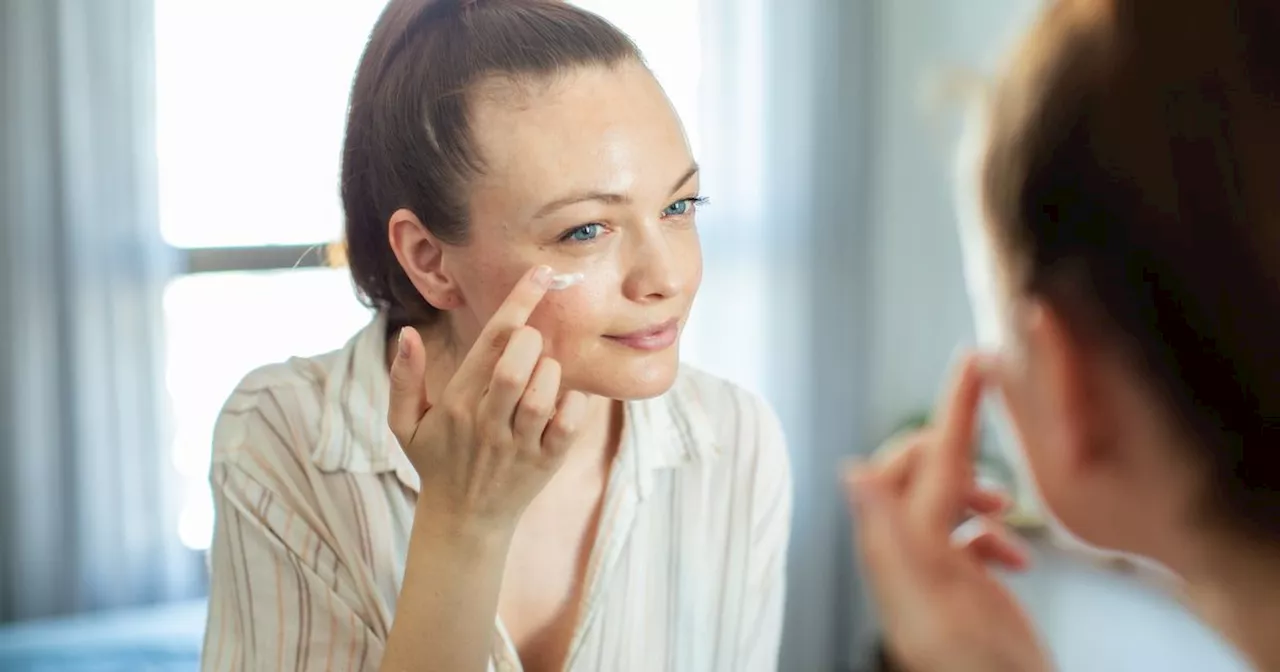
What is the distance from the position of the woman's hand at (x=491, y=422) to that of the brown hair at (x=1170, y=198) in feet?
1.06

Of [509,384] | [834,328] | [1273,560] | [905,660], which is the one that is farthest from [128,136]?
[1273,560]

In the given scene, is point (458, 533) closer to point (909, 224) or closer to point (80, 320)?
point (80, 320)

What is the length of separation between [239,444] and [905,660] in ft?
1.69

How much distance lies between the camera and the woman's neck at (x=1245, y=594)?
41 centimetres

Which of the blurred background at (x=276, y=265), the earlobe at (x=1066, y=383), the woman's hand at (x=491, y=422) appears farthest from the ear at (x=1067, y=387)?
the blurred background at (x=276, y=265)

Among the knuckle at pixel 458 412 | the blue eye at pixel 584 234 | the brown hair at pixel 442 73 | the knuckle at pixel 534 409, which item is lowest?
the knuckle at pixel 458 412

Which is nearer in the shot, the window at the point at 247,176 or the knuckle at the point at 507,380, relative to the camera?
the knuckle at the point at 507,380

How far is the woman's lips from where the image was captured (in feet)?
2.51

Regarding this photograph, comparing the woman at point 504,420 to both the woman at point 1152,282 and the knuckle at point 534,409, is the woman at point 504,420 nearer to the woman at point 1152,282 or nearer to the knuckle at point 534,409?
the knuckle at point 534,409

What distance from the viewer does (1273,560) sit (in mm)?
404

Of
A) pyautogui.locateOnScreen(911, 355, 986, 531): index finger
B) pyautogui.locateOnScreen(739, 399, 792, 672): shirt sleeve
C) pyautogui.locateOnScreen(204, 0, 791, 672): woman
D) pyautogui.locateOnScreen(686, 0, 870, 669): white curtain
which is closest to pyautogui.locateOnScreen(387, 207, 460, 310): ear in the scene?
pyautogui.locateOnScreen(204, 0, 791, 672): woman

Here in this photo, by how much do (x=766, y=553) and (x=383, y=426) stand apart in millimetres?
302

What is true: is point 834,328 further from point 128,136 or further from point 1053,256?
point 1053,256

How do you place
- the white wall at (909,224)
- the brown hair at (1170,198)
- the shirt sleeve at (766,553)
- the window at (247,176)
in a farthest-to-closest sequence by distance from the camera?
the white wall at (909,224)
the window at (247,176)
the shirt sleeve at (766,553)
the brown hair at (1170,198)
